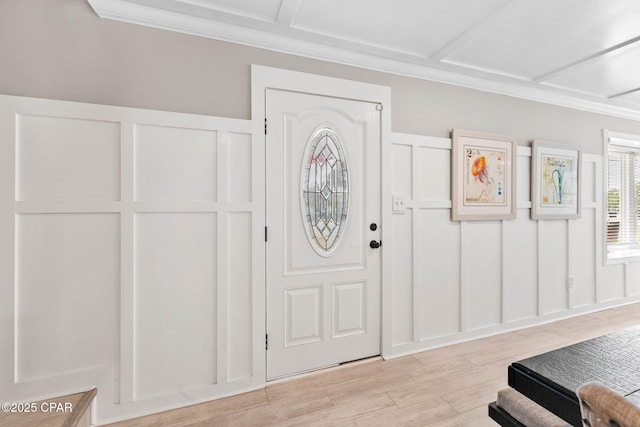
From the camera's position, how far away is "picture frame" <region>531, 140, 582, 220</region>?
3021 mm

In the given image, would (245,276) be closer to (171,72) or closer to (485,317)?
(171,72)

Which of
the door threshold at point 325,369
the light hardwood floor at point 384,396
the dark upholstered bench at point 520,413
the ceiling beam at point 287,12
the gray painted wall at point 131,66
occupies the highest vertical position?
the ceiling beam at point 287,12

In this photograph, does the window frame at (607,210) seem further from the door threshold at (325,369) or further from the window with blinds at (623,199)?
the door threshold at (325,369)

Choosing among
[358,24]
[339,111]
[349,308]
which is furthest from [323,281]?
[358,24]

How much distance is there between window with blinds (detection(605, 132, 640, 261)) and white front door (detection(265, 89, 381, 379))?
383cm

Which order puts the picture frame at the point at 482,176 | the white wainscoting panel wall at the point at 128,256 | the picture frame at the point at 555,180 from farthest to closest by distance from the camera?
the picture frame at the point at 555,180, the picture frame at the point at 482,176, the white wainscoting panel wall at the point at 128,256

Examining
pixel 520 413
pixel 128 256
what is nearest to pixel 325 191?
pixel 128 256

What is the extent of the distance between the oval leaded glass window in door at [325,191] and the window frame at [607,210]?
11.2 ft

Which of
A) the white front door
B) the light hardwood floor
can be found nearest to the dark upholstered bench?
the light hardwood floor

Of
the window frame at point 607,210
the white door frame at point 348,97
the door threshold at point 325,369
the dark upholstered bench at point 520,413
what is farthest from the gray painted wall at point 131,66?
the window frame at point 607,210

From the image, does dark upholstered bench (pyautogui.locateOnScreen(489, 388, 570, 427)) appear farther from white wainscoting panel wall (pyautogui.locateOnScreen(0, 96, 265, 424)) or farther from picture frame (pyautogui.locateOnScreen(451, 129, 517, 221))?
picture frame (pyautogui.locateOnScreen(451, 129, 517, 221))

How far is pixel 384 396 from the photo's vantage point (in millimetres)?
1929

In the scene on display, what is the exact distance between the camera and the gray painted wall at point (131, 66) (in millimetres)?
1599

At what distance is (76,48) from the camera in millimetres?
1690
